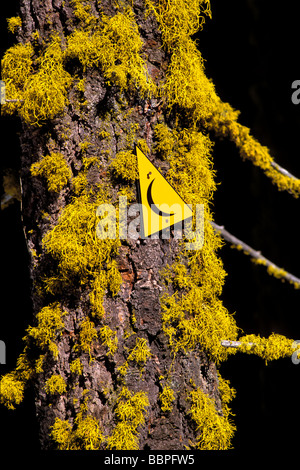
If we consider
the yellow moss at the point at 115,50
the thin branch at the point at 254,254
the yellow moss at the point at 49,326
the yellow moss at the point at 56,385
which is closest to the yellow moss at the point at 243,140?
the thin branch at the point at 254,254

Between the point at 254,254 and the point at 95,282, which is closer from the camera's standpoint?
the point at 95,282

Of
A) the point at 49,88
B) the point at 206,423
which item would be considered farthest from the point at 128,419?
the point at 49,88

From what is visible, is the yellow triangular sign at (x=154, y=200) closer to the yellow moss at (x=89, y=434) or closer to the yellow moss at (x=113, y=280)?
the yellow moss at (x=113, y=280)

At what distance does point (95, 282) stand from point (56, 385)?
24 cm

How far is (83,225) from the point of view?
0.93m

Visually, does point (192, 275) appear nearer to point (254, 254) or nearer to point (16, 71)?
point (16, 71)

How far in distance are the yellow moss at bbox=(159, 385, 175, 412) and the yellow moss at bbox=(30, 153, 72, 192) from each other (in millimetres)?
512

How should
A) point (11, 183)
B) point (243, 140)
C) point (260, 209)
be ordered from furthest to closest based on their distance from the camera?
point (260, 209), point (243, 140), point (11, 183)

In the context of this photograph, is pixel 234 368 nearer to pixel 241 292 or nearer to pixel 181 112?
pixel 241 292

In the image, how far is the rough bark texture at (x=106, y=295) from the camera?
0.93 metres

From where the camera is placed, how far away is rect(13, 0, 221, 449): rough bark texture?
0.93m

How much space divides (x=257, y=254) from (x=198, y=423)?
3.01 feet

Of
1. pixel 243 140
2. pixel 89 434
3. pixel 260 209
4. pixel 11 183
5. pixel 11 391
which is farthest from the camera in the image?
pixel 260 209

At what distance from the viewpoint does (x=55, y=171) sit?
3.08 feet
